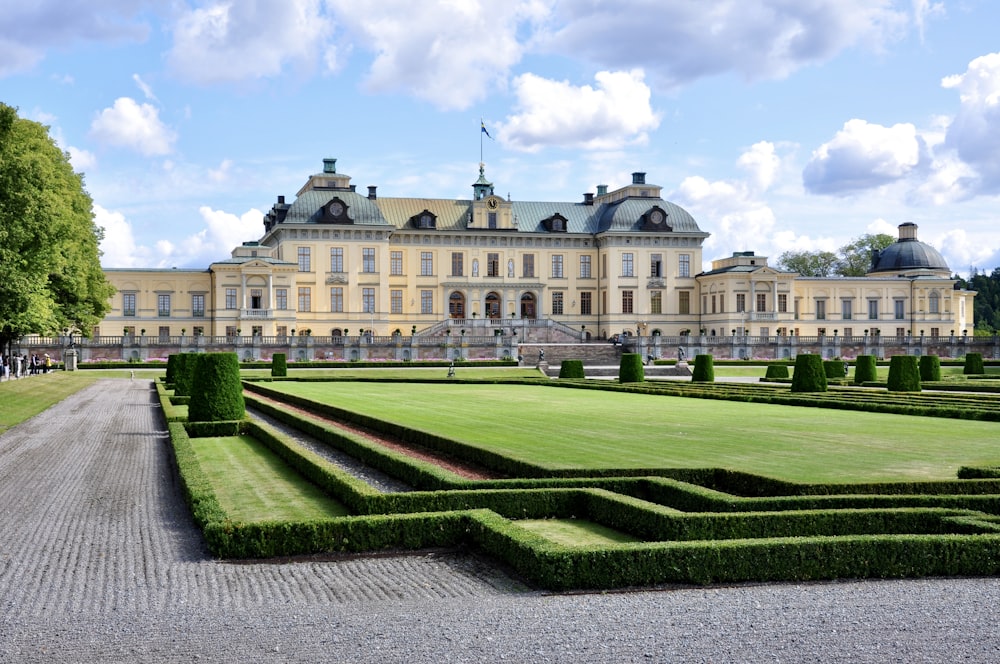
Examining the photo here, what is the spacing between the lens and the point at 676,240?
74062 mm

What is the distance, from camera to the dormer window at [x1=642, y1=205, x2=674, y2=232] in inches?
2879

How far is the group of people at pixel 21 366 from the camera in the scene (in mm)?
41094

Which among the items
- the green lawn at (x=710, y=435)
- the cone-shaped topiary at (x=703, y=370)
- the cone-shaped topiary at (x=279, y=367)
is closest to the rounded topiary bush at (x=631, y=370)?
the cone-shaped topiary at (x=703, y=370)

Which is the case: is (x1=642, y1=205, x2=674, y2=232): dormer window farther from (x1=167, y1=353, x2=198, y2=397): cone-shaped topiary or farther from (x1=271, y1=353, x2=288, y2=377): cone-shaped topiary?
(x1=167, y1=353, x2=198, y2=397): cone-shaped topiary

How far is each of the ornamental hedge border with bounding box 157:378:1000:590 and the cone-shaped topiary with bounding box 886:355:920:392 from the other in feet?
73.7

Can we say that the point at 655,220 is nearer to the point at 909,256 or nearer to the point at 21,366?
the point at 909,256

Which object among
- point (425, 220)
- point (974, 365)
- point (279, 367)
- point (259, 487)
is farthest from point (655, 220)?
point (259, 487)

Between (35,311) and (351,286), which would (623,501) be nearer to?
(35,311)

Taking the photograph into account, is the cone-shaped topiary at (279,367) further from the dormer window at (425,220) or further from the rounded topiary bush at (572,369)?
the dormer window at (425,220)

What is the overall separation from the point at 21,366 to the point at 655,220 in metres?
44.7

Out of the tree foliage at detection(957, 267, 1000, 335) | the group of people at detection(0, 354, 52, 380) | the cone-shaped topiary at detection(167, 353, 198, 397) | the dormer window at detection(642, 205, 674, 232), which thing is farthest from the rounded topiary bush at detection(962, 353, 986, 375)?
the tree foliage at detection(957, 267, 1000, 335)

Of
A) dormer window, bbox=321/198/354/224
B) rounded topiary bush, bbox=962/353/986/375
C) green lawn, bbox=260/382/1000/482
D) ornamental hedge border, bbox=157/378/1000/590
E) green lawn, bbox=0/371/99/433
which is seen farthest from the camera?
dormer window, bbox=321/198/354/224

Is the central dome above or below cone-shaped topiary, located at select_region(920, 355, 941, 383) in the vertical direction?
above

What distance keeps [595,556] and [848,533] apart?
9.35ft
